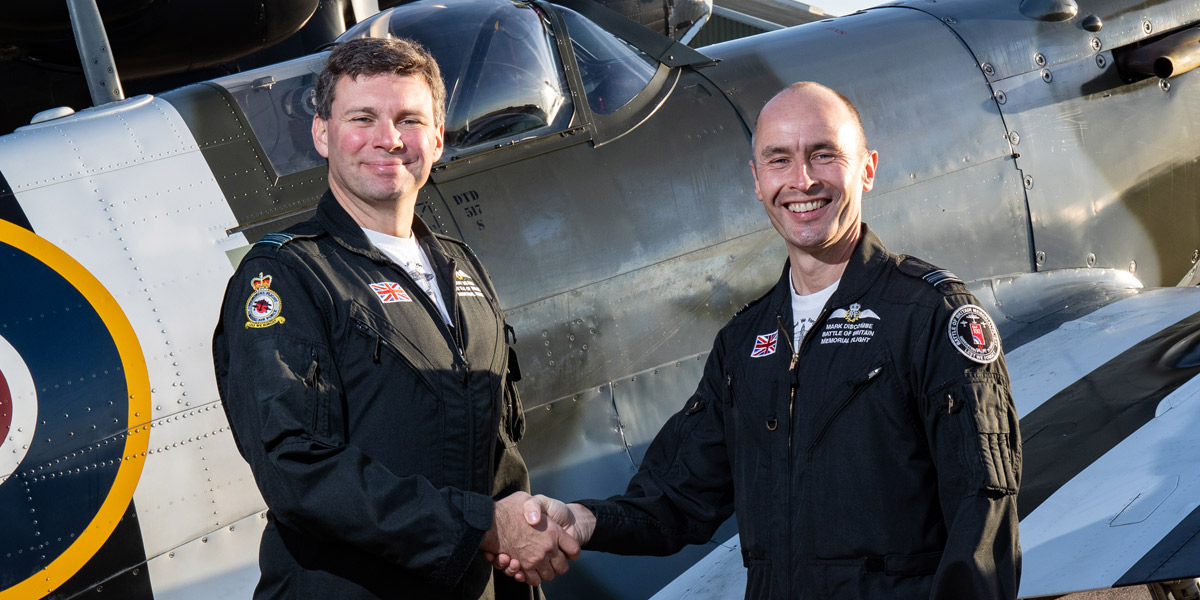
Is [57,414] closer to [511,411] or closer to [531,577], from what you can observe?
[511,411]

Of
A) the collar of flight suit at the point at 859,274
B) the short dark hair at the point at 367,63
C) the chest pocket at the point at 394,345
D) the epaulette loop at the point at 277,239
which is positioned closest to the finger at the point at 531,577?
the chest pocket at the point at 394,345

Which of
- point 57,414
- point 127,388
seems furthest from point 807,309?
point 57,414

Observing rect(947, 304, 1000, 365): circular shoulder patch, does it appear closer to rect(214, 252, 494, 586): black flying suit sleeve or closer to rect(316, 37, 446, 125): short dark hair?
rect(214, 252, 494, 586): black flying suit sleeve

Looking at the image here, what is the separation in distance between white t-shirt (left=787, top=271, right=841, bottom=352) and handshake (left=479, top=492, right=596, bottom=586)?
0.75 m

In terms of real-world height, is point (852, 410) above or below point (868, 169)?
below

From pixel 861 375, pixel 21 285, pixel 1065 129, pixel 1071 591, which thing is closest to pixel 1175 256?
pixel 1065 129

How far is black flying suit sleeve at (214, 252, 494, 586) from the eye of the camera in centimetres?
222

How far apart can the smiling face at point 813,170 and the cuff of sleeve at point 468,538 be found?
91cm

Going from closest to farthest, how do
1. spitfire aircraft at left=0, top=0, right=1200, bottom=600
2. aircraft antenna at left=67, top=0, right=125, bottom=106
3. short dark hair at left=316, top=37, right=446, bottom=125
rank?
short dark hair at left=316, top=37, right=446, bottom=125 → spitfire aircraft at left=0, top=0, right=1200, bottom=600 → aircraft antenna at left=67, top=0, right=125, bottom=106

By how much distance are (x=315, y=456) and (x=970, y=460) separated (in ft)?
4.32

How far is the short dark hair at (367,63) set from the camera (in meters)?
2.54

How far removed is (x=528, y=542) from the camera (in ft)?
8.38

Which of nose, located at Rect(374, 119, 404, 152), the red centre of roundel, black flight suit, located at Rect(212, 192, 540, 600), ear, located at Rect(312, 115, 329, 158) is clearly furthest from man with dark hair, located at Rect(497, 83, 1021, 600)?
the red centre of roundel

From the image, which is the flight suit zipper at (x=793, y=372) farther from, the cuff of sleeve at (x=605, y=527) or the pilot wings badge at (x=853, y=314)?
the cuff of sleeve at (x=605, y=527)
